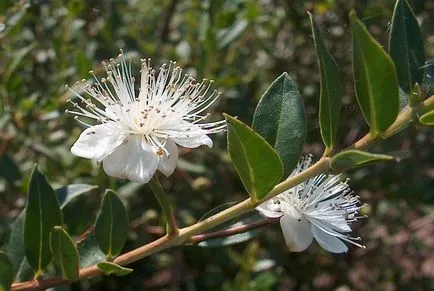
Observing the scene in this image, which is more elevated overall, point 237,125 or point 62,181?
point 237,125

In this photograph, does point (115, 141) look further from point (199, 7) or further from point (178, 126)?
point (199, 7)

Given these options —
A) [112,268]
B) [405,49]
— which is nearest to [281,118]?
[405,49]

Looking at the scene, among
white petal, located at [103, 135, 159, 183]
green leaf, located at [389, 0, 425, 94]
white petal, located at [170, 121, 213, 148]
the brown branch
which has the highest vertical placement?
green leaf, located at [389, 0, 425, 94]

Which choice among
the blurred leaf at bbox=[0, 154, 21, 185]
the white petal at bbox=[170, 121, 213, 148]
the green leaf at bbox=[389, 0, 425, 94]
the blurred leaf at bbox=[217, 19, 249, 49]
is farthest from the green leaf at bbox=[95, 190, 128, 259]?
the blurred leaf at bbox=[217, 19, 249, 49]

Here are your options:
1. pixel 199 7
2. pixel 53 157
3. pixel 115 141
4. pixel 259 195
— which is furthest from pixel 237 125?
pixel 199 7

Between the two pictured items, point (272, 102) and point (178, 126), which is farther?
point (178, 126)

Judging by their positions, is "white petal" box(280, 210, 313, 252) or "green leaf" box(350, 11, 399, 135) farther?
"white petal" box(280, 210, 313, 252)

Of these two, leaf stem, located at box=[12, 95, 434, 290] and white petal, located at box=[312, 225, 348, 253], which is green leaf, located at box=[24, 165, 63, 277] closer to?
leaf stem, located at box=[12, 95, 434, 290]
